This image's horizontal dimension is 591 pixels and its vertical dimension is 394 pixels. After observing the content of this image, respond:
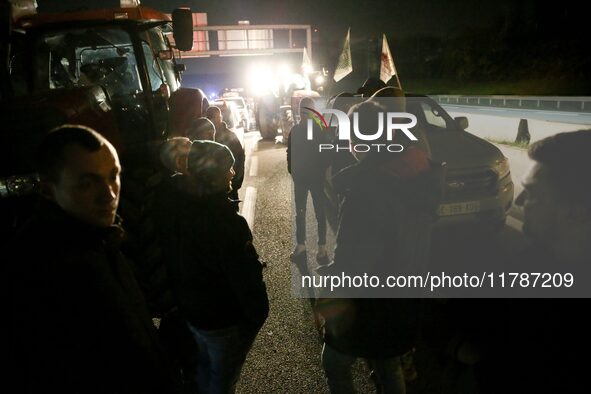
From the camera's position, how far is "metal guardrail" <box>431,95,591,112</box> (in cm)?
2506

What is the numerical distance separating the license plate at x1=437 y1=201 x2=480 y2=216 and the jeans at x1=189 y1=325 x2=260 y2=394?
3.47 metres

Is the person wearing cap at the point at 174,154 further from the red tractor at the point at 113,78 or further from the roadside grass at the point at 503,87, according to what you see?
the roadside grass at the point at 503,87

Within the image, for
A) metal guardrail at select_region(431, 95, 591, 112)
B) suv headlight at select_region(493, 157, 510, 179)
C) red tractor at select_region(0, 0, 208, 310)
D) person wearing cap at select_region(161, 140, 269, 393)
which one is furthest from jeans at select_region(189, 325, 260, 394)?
metal guardrail at select_region(431, 95, 591, 112)

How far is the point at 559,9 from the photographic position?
43844 mm

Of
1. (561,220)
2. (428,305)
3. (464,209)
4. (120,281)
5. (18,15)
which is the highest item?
(18,15)

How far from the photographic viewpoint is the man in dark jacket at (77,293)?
1.33 metres

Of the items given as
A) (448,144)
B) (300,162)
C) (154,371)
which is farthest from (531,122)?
(154,371)

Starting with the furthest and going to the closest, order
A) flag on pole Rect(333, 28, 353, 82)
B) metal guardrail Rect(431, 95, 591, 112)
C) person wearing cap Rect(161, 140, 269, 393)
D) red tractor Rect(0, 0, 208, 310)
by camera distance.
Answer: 1. metal guardrail Rect(431, 95, 591, 112)
2. flag on pole Rect(333, 28, 353, 82)
3. red tractor Rect(0, 0, 208, 310)
4. person wearing cap Rect(161, 140, 269, 393)

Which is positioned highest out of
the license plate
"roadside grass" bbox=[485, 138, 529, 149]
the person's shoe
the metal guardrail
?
the license plate

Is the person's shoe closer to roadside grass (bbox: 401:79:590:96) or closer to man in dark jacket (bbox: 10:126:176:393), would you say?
man in dark jacket (bbox: 10:126:176:393)

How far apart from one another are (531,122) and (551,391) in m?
12.2

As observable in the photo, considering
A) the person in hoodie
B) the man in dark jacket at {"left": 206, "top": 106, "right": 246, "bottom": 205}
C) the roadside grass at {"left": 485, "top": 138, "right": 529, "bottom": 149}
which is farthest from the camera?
the roadside grass at {"left": 485, "top": 138, "right": 529, "bottom": 149}

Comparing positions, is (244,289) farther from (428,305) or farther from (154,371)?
(428,305)

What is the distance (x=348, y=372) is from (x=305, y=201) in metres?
2.99
